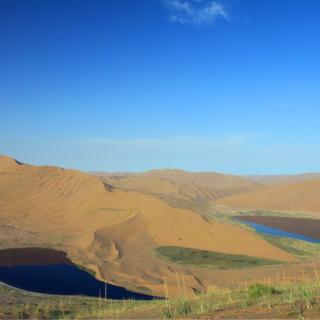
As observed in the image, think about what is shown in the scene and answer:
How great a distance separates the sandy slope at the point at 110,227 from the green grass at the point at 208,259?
3.20ft

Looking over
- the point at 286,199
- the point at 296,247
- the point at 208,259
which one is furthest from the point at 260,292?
the point at 286,199

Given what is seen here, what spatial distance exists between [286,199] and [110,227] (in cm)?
3953

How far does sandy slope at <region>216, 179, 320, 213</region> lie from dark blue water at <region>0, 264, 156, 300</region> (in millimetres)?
43913

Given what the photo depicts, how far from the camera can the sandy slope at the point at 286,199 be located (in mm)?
63400

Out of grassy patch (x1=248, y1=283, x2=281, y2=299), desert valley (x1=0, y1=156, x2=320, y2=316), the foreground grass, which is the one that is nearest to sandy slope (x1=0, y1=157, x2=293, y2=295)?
desert valley (x1=0, y1=156, x2=320, y2=316)

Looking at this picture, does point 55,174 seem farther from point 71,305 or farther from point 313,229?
point 71,305

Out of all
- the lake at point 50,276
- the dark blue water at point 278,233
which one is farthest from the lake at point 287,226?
the lake at point 50,276

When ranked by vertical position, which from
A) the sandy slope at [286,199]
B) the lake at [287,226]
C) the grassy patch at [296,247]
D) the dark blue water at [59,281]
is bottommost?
the dark blue water at [59,281]

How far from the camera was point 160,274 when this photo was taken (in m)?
23.6

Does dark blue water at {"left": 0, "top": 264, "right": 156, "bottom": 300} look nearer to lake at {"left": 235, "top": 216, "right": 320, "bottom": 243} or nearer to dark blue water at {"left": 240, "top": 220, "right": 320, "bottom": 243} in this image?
dark blue water at {"left": 240, "top": 220, "right": 320, "bottom": 243}

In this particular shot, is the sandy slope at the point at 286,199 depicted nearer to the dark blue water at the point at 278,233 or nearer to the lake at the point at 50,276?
the dark blue water at the point at 278,233

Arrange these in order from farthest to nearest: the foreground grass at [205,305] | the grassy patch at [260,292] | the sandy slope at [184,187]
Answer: the sandy slope at [184,187], the grassy patch at [260,292], the foreground grass at [205,305]

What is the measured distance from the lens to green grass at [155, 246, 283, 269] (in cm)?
2529

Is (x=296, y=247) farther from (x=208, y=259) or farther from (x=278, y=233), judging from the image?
(x=278, y=233)
